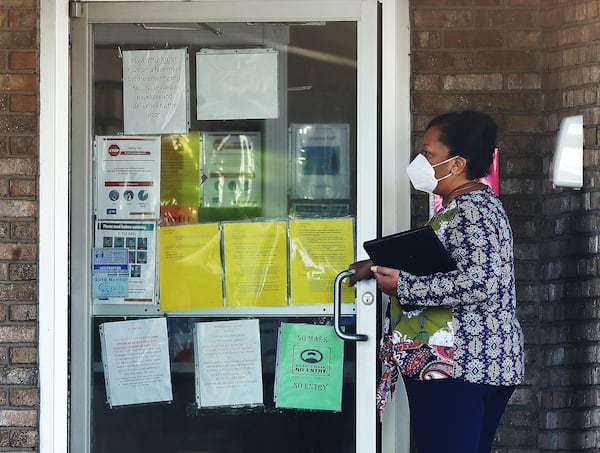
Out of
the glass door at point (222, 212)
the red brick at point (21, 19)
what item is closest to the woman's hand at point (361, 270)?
the glass door at point (222, 212)

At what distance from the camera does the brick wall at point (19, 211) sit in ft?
14.2

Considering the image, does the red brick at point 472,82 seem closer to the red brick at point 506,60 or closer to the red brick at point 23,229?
the red brick at point 506,60

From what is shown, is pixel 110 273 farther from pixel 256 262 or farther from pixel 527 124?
pixel 527 124

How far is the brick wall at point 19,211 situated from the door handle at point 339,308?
51.2 inches

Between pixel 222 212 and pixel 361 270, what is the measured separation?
72cm

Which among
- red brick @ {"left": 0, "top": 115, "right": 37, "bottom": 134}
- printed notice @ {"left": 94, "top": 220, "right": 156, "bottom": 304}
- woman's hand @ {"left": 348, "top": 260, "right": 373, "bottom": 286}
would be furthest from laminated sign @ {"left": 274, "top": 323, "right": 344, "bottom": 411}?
red brick @ {"left": 0, "top": 115, "right": 37, "bottom": 134}

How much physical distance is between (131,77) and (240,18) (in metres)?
0.54

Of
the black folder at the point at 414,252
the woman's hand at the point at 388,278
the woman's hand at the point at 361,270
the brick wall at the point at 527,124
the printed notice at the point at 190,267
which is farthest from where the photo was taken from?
the printed notice at the point at 190,267

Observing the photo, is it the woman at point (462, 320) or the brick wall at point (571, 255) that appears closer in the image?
the woman at point (462, 320)

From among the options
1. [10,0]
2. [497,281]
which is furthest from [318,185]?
[10,0]

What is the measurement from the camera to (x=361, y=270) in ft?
13.1

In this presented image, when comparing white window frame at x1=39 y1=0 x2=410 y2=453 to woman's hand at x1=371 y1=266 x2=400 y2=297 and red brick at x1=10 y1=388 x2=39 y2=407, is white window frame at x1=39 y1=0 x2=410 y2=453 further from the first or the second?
woman's hand at x1=371 y1=266 x2=400 y2=297

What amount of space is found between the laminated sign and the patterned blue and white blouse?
2.82 ft

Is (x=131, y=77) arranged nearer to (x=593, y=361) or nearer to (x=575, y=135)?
(x=575, y=135)
